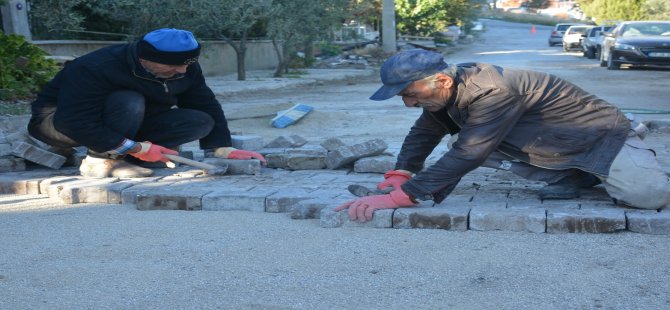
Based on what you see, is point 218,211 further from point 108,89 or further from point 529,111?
point 529,111

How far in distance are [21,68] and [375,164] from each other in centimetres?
726

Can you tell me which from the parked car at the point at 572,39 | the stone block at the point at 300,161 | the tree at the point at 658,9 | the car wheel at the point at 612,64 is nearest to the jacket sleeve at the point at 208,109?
the stone block at the point at 300,161

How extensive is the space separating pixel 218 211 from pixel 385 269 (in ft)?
5.17

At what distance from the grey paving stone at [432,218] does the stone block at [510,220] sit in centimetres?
6

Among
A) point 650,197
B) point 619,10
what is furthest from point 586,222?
point 619,10

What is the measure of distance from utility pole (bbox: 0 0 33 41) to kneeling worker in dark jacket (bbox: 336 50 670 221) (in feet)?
35.6

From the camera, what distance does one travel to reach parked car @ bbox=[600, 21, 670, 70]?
1872 centimetres

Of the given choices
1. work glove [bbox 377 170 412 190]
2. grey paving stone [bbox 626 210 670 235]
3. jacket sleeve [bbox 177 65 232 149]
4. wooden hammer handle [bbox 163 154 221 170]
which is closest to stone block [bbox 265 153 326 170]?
jacket sleeve [bbox 177 65 232 149]

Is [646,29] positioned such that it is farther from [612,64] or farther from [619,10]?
[619,10]

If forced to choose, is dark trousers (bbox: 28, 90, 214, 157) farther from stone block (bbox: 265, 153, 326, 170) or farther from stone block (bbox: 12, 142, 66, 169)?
stone block (bbox: 265, 153, 326, 170)

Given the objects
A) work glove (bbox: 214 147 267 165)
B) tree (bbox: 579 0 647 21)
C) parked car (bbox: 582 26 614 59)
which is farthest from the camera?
tree (bbox: 579 0 647 21)

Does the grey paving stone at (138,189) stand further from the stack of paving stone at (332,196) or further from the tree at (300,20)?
the tree at (300,20)

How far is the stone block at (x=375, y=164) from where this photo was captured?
5570mm

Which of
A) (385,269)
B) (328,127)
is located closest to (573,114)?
(385,269)
